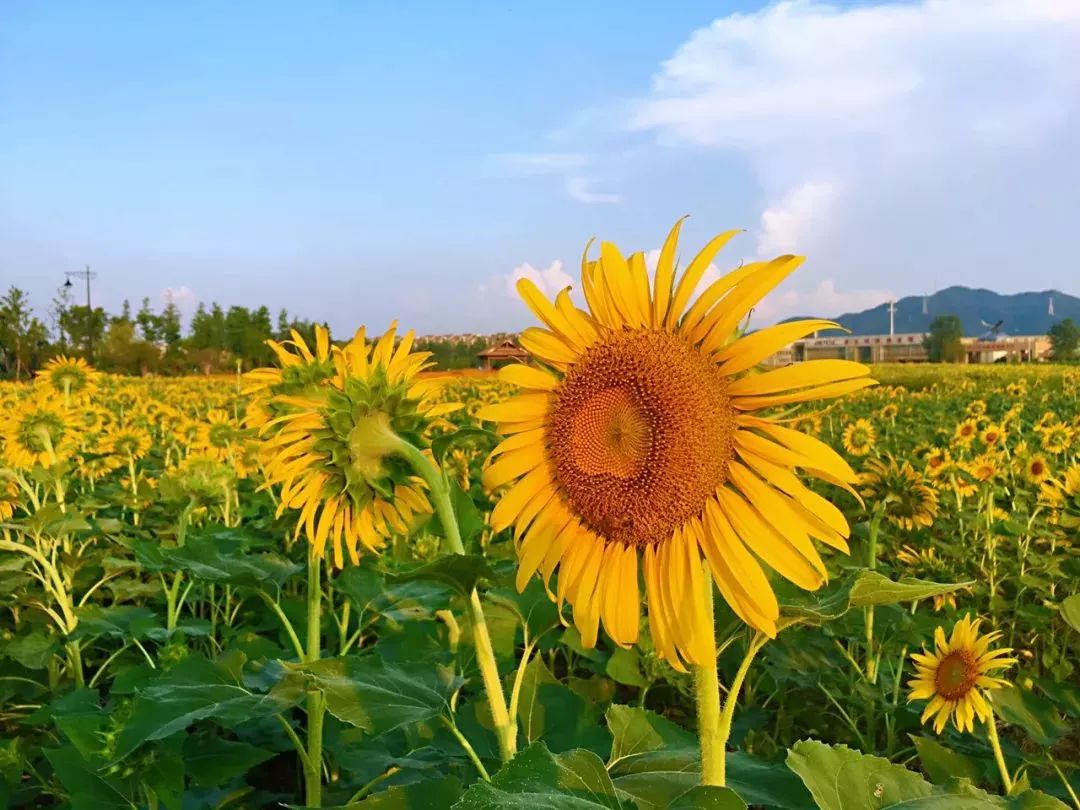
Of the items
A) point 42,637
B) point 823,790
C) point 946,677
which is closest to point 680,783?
point 823,790

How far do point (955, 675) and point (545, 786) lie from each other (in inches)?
78.1

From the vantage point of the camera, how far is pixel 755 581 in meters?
1.09

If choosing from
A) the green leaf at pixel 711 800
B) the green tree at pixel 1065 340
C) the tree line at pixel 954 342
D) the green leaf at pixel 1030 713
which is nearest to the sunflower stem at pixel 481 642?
the green leaf at pixel 711 800

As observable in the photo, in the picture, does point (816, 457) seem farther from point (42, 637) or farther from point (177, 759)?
point (42, 637)

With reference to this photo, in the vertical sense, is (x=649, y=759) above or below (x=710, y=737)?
below

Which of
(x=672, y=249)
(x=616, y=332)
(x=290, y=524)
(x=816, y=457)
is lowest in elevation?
(x=290, y=524)

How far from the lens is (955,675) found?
246cm

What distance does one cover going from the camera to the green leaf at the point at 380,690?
1.29m

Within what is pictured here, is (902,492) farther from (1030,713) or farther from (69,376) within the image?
(69,376)

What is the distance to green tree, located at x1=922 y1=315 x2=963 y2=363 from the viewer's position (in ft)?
211

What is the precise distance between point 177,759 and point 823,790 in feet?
5.03

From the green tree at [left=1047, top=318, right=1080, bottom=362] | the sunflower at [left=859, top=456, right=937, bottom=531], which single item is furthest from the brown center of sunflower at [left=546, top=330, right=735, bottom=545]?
the green tree at [left=1047, top=318, right=1080, bottom=362]

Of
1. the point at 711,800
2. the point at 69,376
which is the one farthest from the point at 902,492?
the point at 69,376

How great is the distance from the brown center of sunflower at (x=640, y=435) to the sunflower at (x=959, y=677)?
5.49 feet
